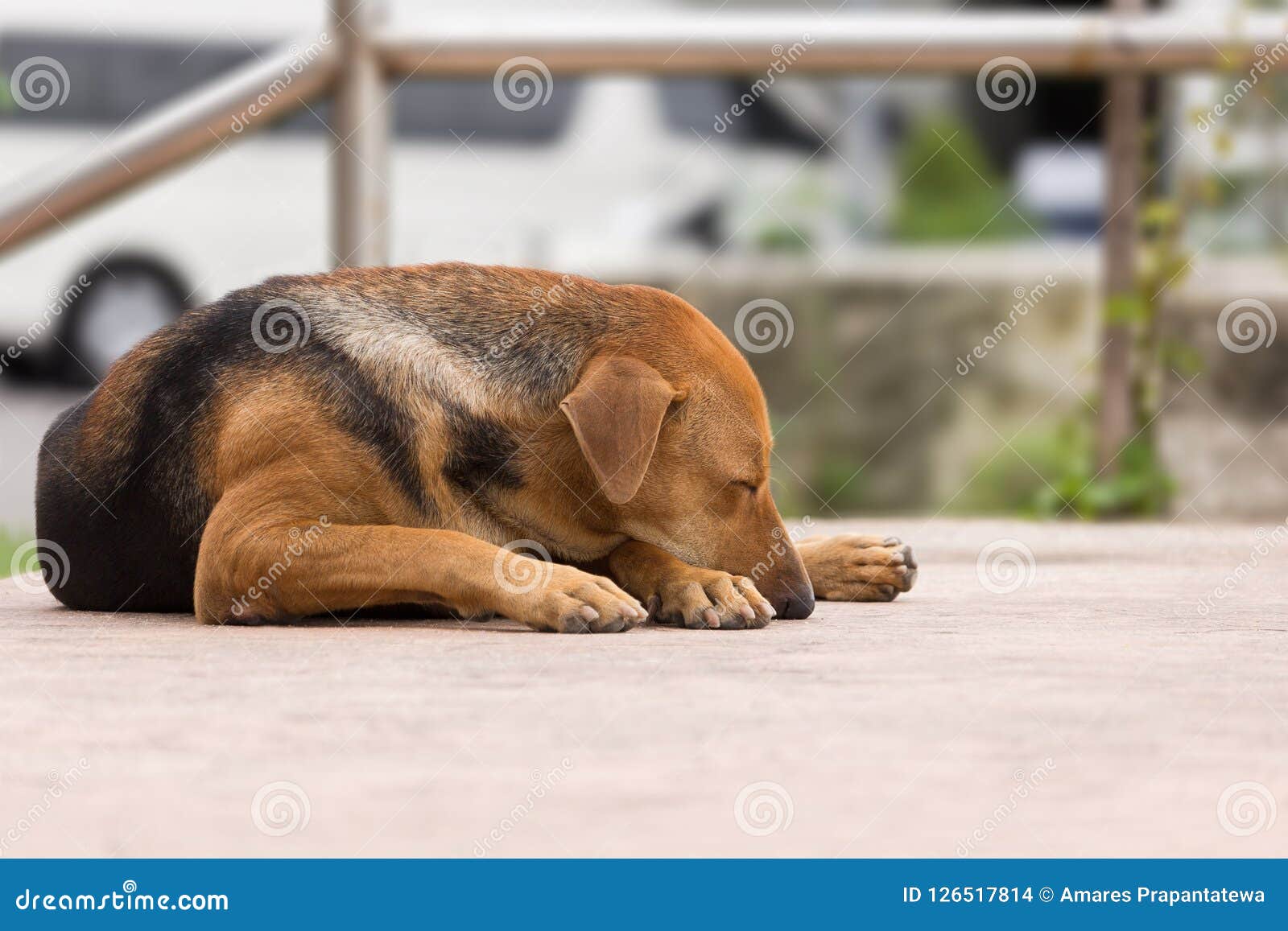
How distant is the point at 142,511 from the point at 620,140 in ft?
29.6

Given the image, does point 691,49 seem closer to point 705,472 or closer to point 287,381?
point 705,472

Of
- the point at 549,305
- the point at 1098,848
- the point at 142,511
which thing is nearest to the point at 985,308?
the point at 549,305

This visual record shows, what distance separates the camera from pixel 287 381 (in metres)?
3.36

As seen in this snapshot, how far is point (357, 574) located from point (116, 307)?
426 inches

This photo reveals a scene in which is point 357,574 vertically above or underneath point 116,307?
above

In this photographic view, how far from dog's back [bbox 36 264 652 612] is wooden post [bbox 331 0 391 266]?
1061mm

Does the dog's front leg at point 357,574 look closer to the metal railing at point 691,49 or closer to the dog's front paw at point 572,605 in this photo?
the dog's front paw at point 572,605

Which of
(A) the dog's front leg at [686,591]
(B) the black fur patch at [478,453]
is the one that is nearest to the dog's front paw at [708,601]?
(A) the dog's front leg at [686,591]

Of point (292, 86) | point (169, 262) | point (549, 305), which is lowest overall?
point (169, 262)

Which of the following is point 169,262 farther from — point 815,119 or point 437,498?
point 437,498

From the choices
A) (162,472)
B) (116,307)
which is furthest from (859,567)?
(116,307)

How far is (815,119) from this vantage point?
14.8 metres

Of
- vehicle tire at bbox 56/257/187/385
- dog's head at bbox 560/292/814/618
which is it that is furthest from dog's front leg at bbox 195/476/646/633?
vehicle tire at bbox 56/257/187/385

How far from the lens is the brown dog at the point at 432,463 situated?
10.3 ft
